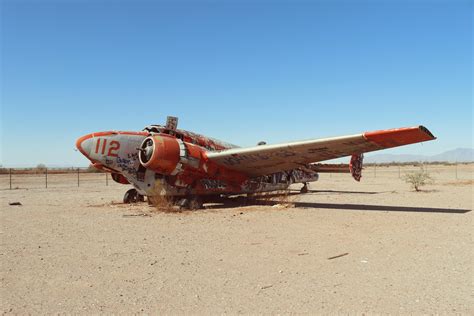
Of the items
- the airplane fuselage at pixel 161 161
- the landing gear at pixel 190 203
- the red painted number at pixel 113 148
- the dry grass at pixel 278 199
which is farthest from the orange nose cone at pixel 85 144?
the dry grass at pixel 278 199

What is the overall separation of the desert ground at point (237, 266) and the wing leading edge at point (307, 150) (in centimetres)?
248

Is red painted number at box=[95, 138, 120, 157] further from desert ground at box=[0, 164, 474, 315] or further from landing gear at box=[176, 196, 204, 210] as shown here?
desert ground at box=[0, 164, 474, 315]

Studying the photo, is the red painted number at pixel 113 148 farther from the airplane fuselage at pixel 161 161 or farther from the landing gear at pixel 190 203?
the landing gear at pixel 190 203

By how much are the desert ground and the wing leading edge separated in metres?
2.48

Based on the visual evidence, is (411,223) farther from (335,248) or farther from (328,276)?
(328,276)

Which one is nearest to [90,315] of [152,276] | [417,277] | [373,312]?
[152,276]

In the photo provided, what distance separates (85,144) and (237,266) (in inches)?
377

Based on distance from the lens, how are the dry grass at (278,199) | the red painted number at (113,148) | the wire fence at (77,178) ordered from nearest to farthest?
1. the red painted number at (113,148)
2. the dry grass at (278,199)
3. the wire fence at (77,178)

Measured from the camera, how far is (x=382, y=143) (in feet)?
39.9

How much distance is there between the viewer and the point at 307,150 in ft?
44.6

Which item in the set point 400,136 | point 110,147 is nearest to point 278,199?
point 400,136

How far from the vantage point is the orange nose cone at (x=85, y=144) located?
13742 mm

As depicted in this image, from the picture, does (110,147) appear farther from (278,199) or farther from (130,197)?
(278,199)

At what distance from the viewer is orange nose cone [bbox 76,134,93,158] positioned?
13742mm
